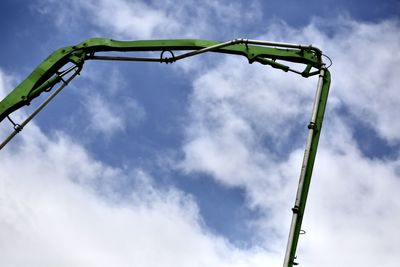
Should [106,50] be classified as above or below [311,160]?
above

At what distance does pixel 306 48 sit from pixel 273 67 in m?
0.88

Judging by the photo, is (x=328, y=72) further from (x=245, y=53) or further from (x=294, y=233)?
(x=294, y=233)

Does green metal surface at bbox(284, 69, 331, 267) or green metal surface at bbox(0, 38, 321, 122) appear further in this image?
green metal surface at bbox(0, 38, 321, 122)

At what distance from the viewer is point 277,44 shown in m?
9.78

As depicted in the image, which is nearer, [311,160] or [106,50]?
[311,160]

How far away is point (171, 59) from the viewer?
35.7 feet

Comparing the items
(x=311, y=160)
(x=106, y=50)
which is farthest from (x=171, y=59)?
(x=311, y=160)

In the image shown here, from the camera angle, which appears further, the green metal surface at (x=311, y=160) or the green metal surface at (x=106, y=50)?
the green metal surface at (x=106, y=50)

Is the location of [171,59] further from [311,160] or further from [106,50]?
[311,160]

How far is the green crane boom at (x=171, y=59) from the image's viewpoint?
8.77m

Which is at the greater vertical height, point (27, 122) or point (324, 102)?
point (324, 102)

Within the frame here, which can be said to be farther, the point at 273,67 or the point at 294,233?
the point at 273,67

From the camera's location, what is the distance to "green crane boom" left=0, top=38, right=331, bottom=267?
8.77 m

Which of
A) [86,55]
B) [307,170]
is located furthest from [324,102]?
[86,55]
